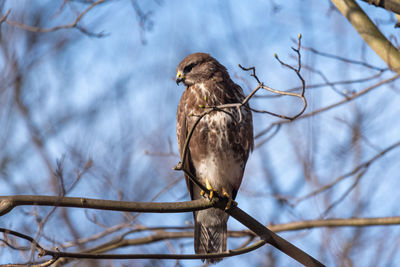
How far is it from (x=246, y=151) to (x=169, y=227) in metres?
1.21

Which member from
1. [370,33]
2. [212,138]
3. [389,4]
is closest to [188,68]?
[212,138]

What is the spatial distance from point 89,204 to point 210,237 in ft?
6.37

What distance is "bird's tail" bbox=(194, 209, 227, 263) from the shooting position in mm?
4395

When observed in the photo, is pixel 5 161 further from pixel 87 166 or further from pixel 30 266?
pixel 30 266

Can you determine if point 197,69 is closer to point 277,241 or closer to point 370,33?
point 370,33

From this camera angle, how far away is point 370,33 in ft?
12.3

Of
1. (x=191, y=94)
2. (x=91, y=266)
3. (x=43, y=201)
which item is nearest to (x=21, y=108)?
(x=91, y=266)

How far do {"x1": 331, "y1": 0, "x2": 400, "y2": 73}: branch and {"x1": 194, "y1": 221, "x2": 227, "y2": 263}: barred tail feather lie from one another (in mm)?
1983

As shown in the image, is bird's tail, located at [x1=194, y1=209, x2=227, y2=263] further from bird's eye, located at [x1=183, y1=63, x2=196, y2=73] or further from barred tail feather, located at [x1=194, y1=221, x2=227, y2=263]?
bird's eye, located at [x1=183, y1=63, x2=196, y2=73]


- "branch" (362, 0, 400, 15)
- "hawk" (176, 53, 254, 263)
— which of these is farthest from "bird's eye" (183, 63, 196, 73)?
"branch" (362, 0, 400, 15)

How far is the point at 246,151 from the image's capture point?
4191 mm

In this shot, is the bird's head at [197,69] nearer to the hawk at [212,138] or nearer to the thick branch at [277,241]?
the hawk at [212,138]

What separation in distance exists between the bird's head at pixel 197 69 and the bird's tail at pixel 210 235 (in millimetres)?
1259

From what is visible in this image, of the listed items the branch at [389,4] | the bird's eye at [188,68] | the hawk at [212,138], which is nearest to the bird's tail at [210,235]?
the hawk at [212,138]
